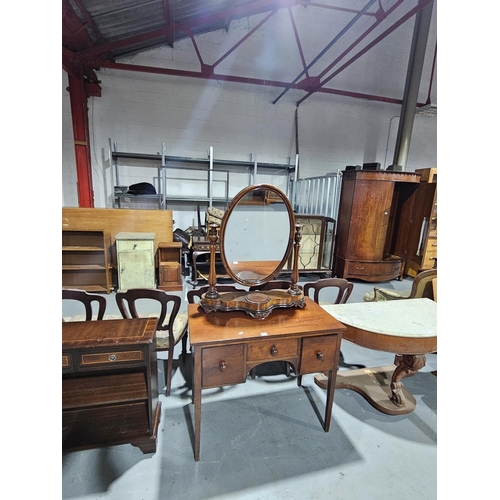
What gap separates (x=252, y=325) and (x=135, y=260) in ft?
8.59

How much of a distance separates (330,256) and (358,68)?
3881mm

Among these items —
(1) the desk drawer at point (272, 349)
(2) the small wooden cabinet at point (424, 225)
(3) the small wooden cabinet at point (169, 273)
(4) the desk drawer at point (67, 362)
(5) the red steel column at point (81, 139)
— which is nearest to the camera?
(4) the desk drawer at point (67, 362)

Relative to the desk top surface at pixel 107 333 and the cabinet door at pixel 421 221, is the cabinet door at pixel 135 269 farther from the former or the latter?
the cabinet door at pixel 421 221

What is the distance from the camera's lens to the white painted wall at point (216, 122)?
438cm

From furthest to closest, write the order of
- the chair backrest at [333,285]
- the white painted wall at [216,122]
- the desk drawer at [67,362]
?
the white painted wall at [216,122] < the chair backrest at [333,285] < the desk drawer at [67,362]

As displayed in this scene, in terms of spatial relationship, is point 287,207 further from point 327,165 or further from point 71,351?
point 327,165

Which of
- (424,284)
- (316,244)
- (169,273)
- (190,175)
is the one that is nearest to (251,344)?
(424,284)

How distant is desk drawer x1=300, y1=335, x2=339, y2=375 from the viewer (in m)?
1.37

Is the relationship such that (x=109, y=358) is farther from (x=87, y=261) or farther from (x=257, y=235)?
(x=87, y=261)

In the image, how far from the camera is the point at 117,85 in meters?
4.33

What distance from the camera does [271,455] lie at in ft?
4.66

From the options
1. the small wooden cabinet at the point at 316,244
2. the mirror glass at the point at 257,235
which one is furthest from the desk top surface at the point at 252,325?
the small wooden cabinet at the point at 316,244
